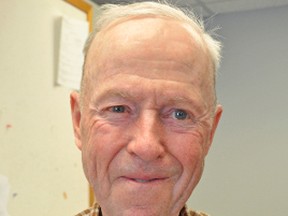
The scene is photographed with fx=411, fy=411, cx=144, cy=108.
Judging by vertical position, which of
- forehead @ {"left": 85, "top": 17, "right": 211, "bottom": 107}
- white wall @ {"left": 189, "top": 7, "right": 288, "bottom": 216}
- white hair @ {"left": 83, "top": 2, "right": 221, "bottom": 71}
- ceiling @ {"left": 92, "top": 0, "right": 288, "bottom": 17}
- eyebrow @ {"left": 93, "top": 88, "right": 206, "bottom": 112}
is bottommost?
white wall @ {"left": 189, "top": 7, "right": 288, "bottom": 216}

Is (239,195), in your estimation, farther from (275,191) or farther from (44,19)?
(44,19)

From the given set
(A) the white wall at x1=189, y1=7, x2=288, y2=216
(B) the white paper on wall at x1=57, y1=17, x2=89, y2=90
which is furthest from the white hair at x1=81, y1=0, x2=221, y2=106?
(A) the white wall at x1=189, y1=7, x2=288, y2=216

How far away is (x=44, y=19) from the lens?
1.35m

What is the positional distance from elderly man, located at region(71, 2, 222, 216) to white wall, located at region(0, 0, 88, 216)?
46cm

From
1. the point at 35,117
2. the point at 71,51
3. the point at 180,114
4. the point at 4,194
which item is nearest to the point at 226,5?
the point at 71,51

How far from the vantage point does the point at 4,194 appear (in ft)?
3.90

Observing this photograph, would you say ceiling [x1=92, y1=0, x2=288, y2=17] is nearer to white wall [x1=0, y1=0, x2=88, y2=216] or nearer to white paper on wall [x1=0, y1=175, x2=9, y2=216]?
white wall [x1=0, y1=0, x2=88, y2=216]

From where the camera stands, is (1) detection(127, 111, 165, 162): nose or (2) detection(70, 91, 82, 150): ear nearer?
(1) detection(127, 111, 165, 162): nose

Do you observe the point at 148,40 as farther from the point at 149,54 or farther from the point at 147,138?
the point at 147,138

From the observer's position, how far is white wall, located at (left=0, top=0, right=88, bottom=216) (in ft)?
3.96

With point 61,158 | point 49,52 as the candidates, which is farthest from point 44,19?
point 61,158

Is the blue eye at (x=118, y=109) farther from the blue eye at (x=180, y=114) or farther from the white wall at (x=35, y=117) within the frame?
the white wall at (x=35, y=117)

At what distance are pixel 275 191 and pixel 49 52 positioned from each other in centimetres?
242

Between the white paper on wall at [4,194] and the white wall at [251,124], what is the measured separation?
2.45 m
